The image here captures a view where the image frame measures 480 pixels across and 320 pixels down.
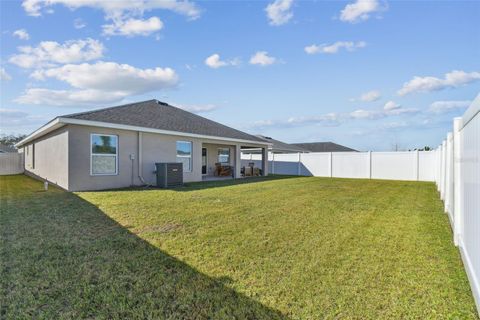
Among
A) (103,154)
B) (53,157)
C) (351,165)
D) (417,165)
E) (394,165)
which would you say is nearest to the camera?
(103,154)

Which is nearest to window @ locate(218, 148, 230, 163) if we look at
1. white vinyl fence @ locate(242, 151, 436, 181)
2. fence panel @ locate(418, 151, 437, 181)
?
white vinyl fence @ locate(242, 151, 436, 181)

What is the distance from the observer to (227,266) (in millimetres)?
3504

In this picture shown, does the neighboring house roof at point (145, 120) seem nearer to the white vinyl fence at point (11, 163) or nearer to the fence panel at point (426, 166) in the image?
the white vinyl fence at point (11, 163)

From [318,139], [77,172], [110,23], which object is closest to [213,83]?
[110,23]

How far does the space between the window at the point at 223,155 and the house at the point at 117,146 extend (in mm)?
3964

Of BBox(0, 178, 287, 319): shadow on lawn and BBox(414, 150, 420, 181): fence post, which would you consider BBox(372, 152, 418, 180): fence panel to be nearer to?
BBox(414, 150, 420, 181): fence post

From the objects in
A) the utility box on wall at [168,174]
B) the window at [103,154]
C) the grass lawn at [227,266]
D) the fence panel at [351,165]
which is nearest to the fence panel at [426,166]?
the fence panel at [351,165]

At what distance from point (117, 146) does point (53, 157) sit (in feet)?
12.0

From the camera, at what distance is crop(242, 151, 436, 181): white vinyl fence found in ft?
55.8

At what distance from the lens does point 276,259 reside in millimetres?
3742

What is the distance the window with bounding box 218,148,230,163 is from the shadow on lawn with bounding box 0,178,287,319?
15.8 m

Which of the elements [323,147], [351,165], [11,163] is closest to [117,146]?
[351,165]

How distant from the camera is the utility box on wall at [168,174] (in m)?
11.9

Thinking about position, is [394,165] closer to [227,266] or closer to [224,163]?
[224,163]
